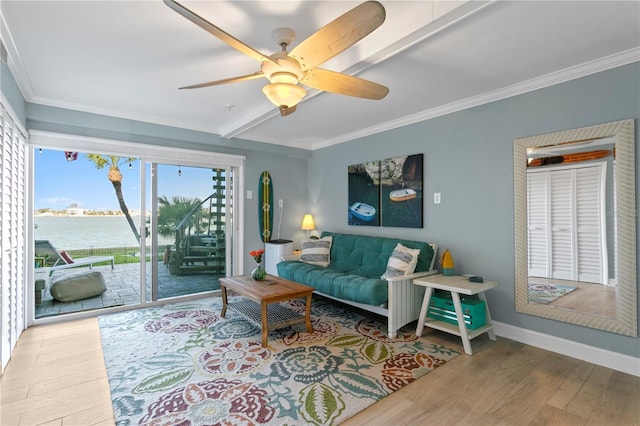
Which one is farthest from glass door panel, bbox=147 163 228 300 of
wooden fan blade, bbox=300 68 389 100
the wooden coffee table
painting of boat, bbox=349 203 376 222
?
wooden fan blade, bbox=300 68 389 100

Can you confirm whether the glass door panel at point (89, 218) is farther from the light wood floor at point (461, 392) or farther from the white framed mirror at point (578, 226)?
the white framed mirror at point (578, 226)

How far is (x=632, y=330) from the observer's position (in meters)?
2.23

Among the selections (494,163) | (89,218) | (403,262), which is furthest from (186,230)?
(494,163)

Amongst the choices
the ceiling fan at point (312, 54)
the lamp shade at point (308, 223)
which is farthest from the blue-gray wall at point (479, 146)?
the ceiling fan at point (312, 54)

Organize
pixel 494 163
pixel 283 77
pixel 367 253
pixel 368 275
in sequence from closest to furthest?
pixel 283 77 → pixel 494 163 → pixel 368 275 → pixel 367 253

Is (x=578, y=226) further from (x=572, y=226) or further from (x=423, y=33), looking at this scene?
(x=423, y=33)

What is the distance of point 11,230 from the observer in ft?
8.38

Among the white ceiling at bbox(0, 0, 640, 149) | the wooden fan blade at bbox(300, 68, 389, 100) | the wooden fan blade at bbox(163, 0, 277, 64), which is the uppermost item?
the white ceiling at bbox(0, 0, 640, 149)

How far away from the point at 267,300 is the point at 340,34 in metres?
2.11

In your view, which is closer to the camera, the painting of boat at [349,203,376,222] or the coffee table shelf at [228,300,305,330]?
the coffee table shelf at [228,300,305,330]

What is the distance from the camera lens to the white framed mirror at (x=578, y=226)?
89.7 inches

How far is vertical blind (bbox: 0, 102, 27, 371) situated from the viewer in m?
2.31

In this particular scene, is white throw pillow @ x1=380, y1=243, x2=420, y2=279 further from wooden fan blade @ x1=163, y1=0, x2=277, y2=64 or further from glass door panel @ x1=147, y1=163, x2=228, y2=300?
glass door panel @ x1=147, y1=163, x2=228, y2=300

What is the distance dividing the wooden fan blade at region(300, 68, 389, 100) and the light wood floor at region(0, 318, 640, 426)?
2012mm
